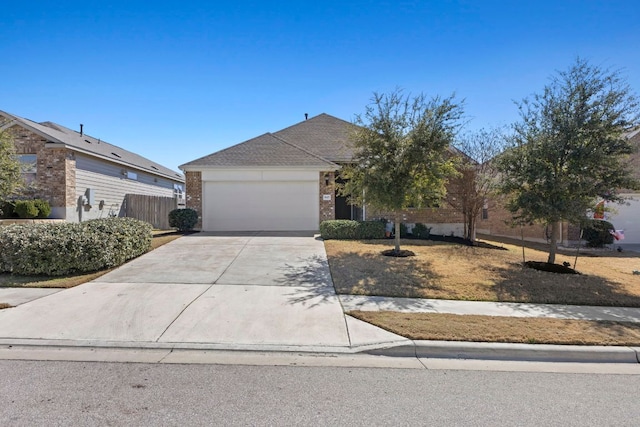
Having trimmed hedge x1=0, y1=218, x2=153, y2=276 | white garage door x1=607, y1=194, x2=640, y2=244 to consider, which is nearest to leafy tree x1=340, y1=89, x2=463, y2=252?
trimmed hedge x1=0, y1=218, x2=153, y2=276

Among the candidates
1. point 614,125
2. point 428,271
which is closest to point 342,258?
point 428,271

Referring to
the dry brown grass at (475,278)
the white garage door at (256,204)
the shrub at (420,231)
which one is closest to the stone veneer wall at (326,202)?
the white garage door at (256,204)

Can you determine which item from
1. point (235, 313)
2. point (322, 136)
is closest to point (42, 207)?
point (235, 313)

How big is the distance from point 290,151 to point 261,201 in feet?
8.93

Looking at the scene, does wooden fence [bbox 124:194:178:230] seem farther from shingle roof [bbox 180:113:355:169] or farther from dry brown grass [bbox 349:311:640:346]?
dry brown grass [bbox 349:311:640:346]

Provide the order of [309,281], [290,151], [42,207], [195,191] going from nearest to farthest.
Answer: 1. [309,281]
2. [42,207]
3. [195,191]
4. [290,151]

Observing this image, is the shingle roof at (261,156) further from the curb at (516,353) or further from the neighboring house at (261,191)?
the curb at (516,353)

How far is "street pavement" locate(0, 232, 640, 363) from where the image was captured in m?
4.37

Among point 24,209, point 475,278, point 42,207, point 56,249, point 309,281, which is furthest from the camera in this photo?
point 42,207

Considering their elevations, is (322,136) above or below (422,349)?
above

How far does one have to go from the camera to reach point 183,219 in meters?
13.9

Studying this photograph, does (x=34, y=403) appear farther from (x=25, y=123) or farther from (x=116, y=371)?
(x=25, y=123)

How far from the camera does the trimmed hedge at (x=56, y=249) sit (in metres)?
7.39

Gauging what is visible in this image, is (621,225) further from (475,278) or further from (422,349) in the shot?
(422,349)
